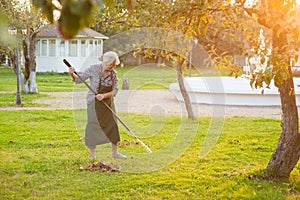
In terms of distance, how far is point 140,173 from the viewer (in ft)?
21.1

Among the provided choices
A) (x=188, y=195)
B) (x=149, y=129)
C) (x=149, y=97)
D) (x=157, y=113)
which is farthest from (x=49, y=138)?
(x=149, y=97)

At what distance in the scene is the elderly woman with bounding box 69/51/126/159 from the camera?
6.85 metres

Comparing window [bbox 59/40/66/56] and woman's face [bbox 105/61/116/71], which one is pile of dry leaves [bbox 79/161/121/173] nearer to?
woman's face [bbox 105/61/116/71]

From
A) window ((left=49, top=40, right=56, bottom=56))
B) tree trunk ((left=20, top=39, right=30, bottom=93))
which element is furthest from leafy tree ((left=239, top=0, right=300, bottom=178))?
window ((left=49, top=40, right=56, bottom=56))

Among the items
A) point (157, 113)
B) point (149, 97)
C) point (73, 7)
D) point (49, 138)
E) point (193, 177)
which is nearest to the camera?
point (73, 7)

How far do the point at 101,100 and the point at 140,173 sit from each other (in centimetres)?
118

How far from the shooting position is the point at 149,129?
1052 centimetres

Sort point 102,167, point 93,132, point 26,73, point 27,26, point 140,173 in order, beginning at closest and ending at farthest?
point 140,173 → point 102,167 → point 93,132 → point 27,26 → point 26,73

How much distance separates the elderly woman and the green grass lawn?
30 cm

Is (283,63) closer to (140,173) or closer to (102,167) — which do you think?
(140,173)

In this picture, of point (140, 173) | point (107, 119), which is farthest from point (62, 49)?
point (140, 173)

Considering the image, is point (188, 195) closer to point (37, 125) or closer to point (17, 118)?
point (37, 125)

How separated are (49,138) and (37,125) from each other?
1.65m

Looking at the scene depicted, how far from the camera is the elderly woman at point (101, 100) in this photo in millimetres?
6848
